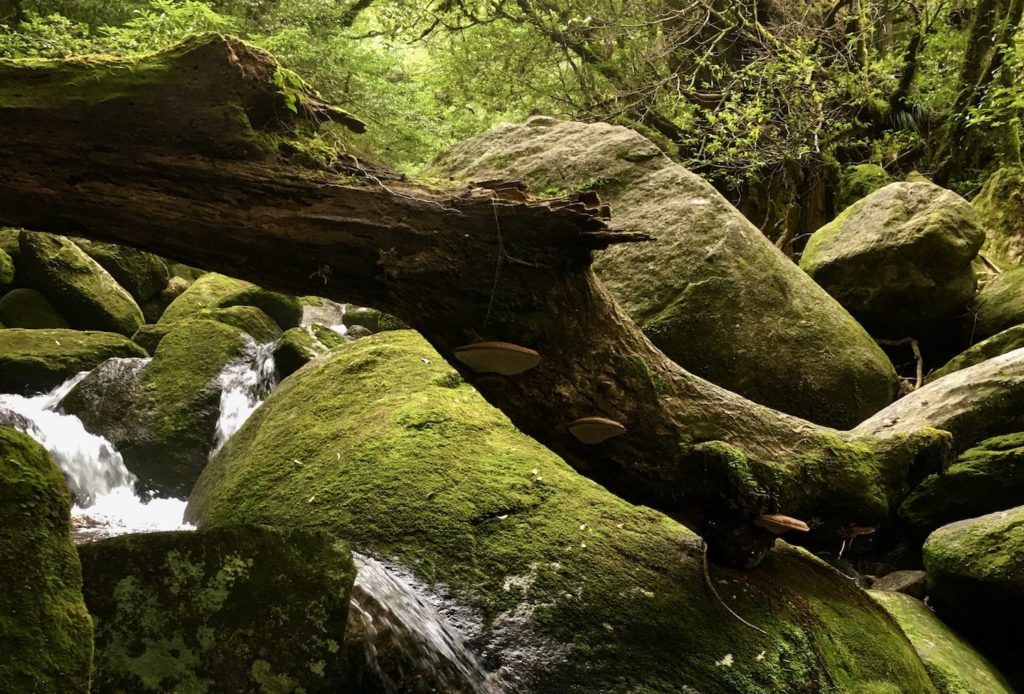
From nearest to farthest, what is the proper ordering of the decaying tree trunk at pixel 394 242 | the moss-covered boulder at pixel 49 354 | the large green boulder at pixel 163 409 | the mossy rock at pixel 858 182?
the decaying tree trunk at pixel 394 242, the large green boulder at pixel 163 409, the moss-covered boulder at pixel 49 354, the mossy rock at pixel 858 182

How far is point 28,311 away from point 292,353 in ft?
11.8

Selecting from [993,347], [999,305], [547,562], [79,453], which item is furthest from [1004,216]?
[79,453]

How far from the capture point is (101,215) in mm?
2801

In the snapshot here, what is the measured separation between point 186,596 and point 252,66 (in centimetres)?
204

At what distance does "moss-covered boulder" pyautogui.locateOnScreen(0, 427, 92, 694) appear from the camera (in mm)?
1614

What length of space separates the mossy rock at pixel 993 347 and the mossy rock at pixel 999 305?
81 centimetres

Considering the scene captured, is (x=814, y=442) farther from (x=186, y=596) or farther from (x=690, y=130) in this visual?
(x=690, y=130)

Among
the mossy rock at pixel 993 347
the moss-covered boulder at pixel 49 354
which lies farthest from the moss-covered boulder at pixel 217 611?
the moss-covered boulder at pixel 49 354

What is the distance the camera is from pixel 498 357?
2.81 metres

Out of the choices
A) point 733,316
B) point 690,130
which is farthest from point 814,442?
point 690,130

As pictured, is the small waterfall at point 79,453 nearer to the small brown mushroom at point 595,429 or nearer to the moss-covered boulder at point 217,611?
the moss-covered boulder at point 217,611

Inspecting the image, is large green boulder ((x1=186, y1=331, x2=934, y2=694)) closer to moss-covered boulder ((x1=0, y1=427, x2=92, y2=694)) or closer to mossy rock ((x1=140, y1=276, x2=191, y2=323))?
moss-covered boulder ((x1=0, y1=427, x2=92, y2=694))

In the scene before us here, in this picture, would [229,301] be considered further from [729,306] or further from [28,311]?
[729,306]

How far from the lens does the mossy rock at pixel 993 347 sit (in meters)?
5.39
